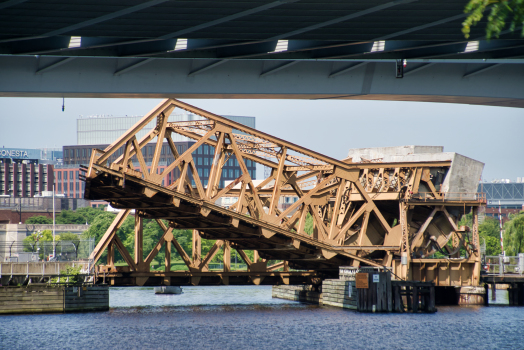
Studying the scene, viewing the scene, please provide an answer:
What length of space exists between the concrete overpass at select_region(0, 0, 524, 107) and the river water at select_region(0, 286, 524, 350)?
13.5 m

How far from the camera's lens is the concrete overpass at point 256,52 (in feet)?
39.4

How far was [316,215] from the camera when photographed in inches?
1511

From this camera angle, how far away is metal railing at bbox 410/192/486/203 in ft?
138

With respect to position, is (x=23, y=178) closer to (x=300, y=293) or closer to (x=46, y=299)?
(x=300, y=293)

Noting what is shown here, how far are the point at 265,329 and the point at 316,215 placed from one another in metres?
8.09

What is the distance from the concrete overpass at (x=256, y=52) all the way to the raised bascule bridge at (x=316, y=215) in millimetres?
18980

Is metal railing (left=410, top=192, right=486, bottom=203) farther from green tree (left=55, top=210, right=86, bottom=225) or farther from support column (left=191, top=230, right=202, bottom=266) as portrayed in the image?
green tree (left=55, top=210, right=86, bottom=225)

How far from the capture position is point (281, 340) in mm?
28672

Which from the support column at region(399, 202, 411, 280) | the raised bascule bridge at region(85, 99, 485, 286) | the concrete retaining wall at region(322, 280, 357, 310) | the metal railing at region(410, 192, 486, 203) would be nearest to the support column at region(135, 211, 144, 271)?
the raised bascule bridge at region(85, 99, 485, 286)

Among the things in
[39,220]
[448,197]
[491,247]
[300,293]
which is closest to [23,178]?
[39,220]

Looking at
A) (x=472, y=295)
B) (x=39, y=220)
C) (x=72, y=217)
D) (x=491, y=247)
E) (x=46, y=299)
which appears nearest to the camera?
(x=46, y=299)

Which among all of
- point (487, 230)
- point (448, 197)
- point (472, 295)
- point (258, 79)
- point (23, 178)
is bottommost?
point (472, 295)

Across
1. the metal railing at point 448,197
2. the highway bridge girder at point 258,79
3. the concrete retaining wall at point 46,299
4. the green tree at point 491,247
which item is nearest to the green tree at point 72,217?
the green tree at point 491,247

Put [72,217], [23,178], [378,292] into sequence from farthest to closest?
[23,178], [72,217], [378,292]
